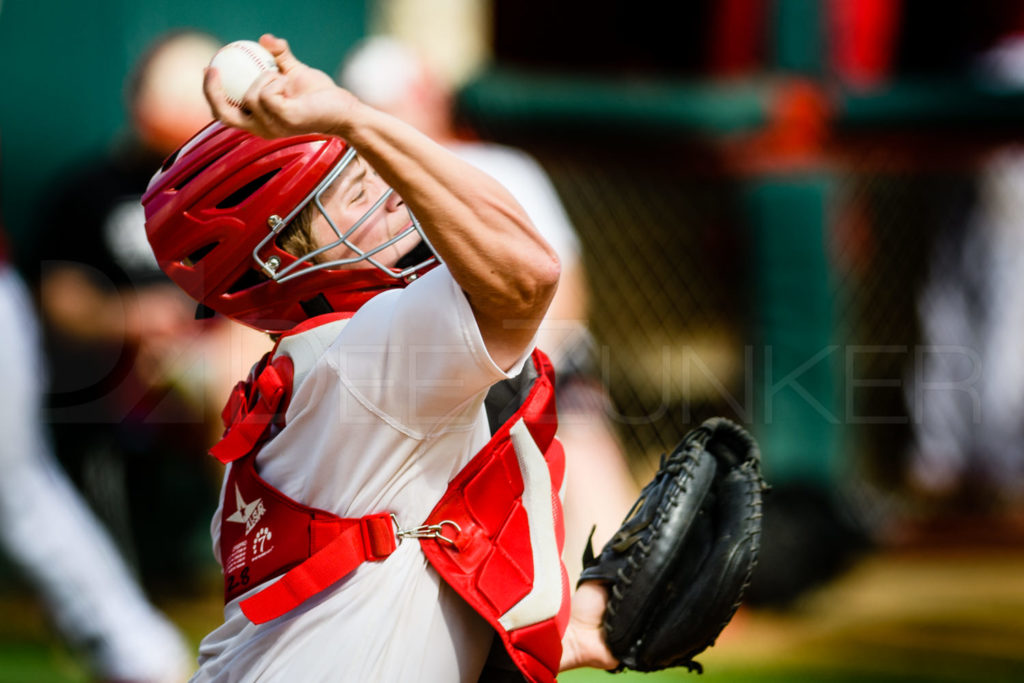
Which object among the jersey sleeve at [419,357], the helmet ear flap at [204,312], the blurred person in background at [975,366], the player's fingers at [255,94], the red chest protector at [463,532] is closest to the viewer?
the player's fingers at [255,94]

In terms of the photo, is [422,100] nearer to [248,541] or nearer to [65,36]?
[65,36]

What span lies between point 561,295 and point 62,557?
6.99 ft

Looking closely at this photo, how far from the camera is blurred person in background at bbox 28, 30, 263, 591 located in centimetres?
496

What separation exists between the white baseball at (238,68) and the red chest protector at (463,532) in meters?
0.50

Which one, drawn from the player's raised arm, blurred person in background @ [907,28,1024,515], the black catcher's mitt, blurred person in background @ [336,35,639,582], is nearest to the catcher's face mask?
the player's raised arm

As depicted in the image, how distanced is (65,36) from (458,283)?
469 cm

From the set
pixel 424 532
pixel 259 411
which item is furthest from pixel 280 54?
pixel 424 532

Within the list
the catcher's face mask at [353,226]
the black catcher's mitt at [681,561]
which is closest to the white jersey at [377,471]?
the catcher's face mask at [353,226]

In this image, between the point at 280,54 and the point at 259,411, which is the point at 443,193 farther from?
the point at 259,411

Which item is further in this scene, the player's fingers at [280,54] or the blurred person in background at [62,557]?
the blurred person in background at [62,557]

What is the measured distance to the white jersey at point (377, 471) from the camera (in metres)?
1.51

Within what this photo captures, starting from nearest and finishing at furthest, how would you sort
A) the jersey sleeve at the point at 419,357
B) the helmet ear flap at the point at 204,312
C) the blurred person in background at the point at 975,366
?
the jersey sleeve at the point at 419,357
the helmet ear flap at the point at 204,312
the blurred person in background at the point at 975,366

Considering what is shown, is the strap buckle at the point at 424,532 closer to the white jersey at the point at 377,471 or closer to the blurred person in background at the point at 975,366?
the white jersey at the point at 377,471

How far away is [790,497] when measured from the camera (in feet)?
16.0
